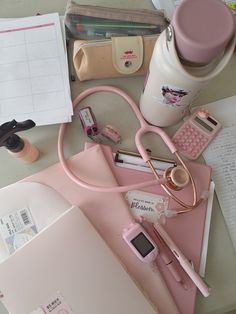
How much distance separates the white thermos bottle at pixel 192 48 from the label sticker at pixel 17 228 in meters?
0.31

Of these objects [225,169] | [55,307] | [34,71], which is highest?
[34,71]

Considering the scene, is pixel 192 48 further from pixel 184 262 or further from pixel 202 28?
pixel 184 262

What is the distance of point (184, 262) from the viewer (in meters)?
0.54

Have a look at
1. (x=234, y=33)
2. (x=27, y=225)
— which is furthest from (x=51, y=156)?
(x=234, y=33)

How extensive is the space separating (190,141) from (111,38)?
0.80 feet

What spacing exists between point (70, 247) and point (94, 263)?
0.05 meters

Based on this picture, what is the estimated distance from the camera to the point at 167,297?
545mm

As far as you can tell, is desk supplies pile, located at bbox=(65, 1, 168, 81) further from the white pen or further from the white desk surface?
the white pen

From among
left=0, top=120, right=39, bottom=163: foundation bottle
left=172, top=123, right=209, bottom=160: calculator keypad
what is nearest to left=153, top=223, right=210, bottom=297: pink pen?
left=172, top=123, right=209, bottom=160: calculator keypad

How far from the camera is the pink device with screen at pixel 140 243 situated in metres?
0.54

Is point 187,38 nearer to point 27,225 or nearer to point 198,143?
point 198,143

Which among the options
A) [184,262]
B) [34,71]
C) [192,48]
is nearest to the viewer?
[192,48]

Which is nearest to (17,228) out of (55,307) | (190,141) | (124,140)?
(55,307)

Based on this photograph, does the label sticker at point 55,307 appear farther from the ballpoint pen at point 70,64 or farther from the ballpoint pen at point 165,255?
the ballpoint pen at point 70,64
